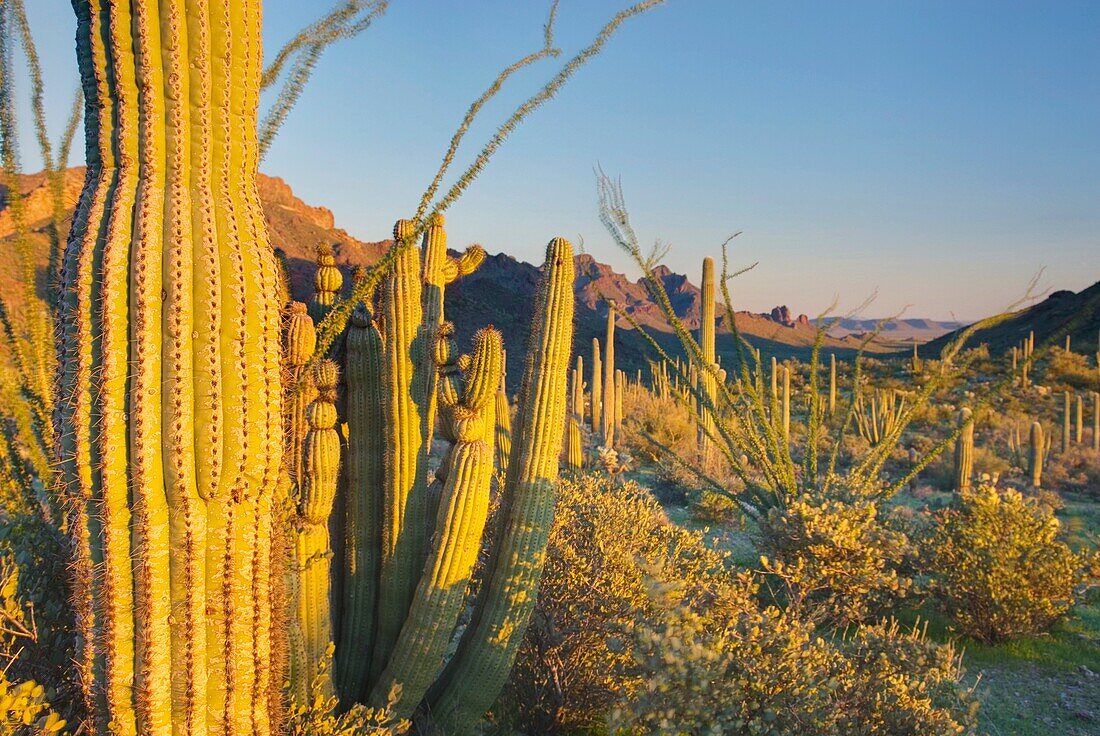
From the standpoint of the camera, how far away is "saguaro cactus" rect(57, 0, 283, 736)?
87.5 inches

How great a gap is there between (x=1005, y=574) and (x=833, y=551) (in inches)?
97.6

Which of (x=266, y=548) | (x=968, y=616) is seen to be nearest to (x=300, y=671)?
(x=266, y=548)

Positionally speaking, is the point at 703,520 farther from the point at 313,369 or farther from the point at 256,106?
the point at 256,106

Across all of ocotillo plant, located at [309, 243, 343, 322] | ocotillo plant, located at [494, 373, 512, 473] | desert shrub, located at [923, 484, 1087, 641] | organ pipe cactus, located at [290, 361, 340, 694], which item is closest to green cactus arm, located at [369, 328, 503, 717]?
organ pipe cactus, located at [290, 361, 340, 694]

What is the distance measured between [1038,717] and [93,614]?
21.0 ft

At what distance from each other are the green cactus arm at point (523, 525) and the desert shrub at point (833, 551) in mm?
2060

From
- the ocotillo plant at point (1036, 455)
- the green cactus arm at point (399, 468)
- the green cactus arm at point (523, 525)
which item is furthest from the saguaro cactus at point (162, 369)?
the ocotillo plant at point (1036, 455)

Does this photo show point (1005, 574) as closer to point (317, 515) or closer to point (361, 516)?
point (361, 516)

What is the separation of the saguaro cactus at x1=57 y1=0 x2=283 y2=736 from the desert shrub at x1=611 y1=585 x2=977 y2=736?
76.6 inches

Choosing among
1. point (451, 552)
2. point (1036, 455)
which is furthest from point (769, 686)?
point (1036, 455)

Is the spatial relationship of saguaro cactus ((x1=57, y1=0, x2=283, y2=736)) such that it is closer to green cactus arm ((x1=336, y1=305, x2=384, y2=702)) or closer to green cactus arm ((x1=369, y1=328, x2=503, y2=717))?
green cactus arm ((x1=369, y1=328, x2=503, y2=717))

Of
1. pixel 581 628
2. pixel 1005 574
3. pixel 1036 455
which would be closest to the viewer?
pixel 581 628

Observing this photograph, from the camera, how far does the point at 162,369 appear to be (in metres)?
2.26

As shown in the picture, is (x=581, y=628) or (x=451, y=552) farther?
(x=581, y=628)
